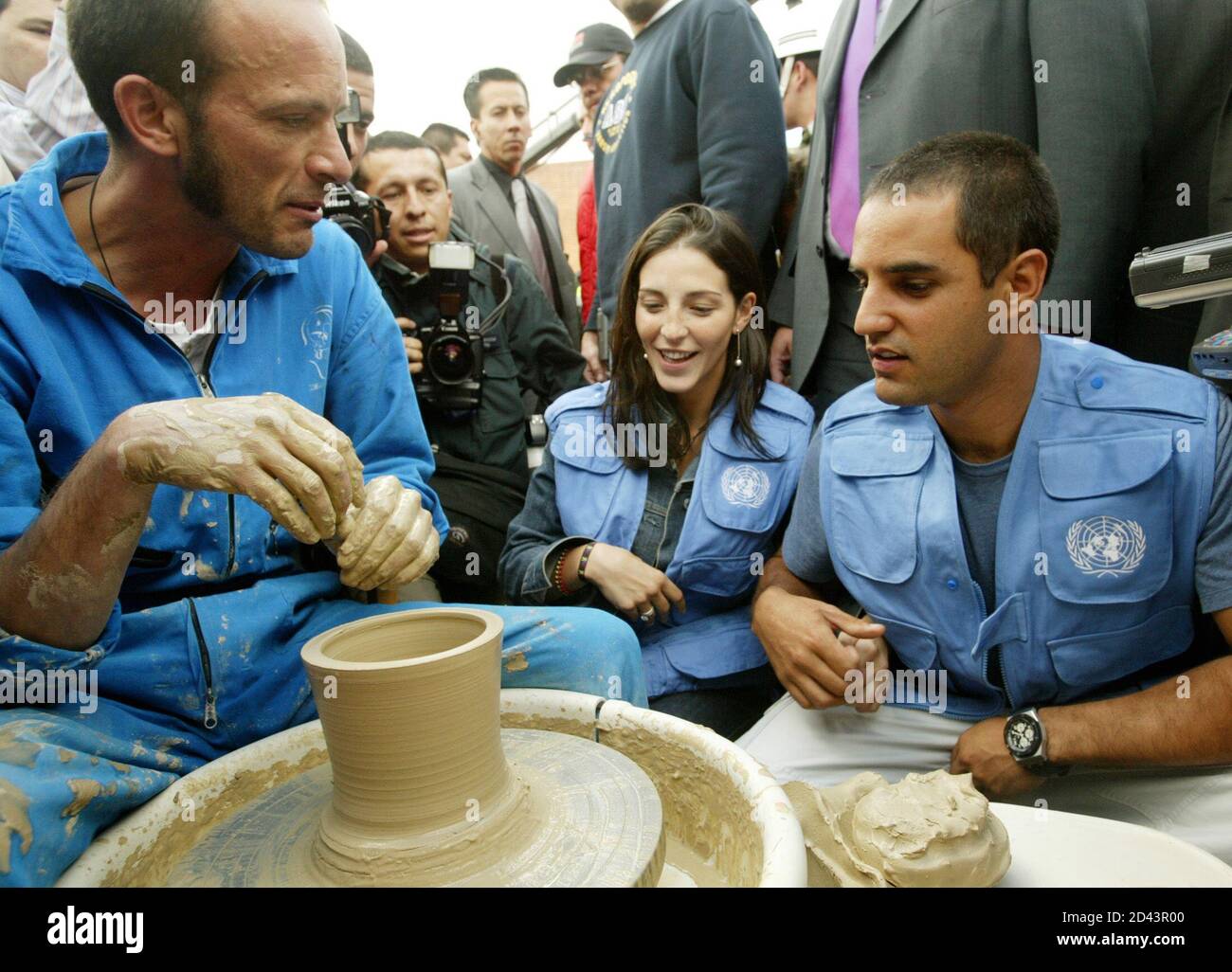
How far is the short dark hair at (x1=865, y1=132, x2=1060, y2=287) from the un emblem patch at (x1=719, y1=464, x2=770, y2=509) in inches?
26.4

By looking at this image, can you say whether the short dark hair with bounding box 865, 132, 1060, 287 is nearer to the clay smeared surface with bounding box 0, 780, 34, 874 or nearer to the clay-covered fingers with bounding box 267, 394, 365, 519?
the clay-covered fingers with bounding box 267, 394, 365, 519

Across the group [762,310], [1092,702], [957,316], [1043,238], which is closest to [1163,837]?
[1092,702]

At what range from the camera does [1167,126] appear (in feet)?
5.72

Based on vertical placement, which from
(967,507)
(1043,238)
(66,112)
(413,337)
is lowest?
(967,507)

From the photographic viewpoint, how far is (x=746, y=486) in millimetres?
1864

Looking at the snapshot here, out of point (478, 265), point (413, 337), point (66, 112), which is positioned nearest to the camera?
point (66, 112)

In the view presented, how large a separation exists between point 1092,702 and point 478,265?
219 cm

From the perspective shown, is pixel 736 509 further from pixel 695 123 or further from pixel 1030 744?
pixel 695 123

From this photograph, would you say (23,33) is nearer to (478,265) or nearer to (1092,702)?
(478,265)

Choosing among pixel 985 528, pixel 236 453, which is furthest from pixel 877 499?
pixel 236 453

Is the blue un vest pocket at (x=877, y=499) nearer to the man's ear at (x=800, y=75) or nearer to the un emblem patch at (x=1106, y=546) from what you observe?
the un emblem patch at (x=1106, y=546)

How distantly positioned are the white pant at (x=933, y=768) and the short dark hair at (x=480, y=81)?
2967 mm

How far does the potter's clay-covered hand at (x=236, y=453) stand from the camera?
878mm
